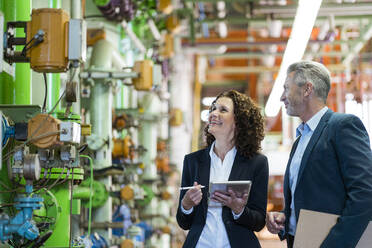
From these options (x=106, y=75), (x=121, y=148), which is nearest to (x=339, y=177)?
(x=106, y=75)

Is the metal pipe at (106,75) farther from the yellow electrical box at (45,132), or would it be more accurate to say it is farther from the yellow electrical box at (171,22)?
the yellow electrical box at (171,22)

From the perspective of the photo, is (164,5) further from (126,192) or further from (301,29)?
(301,29)

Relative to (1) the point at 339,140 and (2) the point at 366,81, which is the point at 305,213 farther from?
(2) the point at 366,81

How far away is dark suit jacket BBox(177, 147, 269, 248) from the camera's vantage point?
2.44 meters

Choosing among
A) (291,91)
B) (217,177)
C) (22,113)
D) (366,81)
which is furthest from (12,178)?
(366,81)

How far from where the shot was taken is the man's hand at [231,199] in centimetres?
232

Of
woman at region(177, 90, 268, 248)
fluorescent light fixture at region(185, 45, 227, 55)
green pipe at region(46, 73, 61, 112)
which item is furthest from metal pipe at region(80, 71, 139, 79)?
fluorescent light fixture at region(185, 45, 227, 55)

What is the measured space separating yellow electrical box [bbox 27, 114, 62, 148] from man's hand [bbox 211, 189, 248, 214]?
682 millimetres

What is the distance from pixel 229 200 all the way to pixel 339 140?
52cm

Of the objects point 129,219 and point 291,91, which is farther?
point 129,219

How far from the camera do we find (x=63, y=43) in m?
2.30

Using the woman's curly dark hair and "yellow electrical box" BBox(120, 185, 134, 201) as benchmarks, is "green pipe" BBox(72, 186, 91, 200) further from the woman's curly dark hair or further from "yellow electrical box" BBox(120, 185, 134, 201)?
the woman's curly dark hair

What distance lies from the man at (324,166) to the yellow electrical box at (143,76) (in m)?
2.13

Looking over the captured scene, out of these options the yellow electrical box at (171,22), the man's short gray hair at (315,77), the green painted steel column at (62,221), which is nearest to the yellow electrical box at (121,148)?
the green painted steel column at (62,221)
